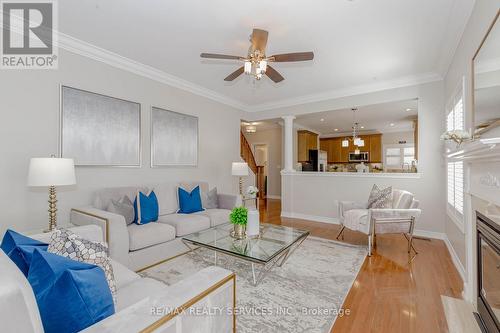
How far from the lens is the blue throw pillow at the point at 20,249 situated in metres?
1.07

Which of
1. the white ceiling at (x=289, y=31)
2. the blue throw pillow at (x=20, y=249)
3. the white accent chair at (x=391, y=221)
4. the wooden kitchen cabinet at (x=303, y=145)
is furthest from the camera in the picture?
the wooden kitchen cabinet at (x=303, y=145)

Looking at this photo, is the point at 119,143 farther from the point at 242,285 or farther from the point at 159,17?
the point at 242,285

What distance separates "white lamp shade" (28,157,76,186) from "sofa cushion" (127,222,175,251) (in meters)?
0.86

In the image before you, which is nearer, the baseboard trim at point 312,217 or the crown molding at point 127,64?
the crown molding at point 127,64

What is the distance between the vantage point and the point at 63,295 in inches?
33.7

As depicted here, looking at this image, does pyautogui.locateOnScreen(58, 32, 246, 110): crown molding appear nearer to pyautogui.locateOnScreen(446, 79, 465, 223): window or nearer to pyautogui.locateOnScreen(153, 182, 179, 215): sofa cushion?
pyautogui.locateOnScreen(153, 182, 179, 215): sofa cushion

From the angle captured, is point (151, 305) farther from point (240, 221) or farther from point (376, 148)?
point (376, 148)

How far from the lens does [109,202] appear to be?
9.21ft

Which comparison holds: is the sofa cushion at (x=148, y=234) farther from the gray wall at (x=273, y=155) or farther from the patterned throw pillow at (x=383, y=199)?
the gray wall at (x=273, y=155)

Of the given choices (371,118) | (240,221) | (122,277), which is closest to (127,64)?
(240,221)

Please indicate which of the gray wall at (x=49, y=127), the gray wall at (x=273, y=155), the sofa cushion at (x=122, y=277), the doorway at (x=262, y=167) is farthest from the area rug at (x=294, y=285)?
the doorway at (x=262, y=167)

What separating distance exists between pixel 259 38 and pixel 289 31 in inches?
19.1

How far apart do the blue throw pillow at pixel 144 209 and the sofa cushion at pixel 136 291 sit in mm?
1499

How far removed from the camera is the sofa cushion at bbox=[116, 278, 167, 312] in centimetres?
131
